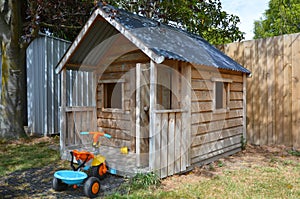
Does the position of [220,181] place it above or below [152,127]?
below

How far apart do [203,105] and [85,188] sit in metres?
3.01

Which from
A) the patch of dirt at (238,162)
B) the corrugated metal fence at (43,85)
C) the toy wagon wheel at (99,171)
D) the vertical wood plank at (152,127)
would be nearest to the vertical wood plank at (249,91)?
the patch of dirt at (238,162)

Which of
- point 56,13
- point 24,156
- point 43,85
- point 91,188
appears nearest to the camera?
point 91,188

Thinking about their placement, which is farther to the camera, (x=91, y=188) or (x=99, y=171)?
(x=99, y=171)

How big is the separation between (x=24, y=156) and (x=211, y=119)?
177 inches

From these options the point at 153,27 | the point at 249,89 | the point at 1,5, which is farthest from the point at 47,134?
the point at 249,89

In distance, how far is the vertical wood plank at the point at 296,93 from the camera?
674 centimetres

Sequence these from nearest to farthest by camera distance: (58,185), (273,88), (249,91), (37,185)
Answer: (58,185), (37,185), (273,88), (249,91)

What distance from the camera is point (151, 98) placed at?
14.5 feet

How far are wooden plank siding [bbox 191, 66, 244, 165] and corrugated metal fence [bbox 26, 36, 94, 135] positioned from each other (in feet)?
15.4

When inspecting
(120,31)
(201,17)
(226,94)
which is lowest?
(226,94)

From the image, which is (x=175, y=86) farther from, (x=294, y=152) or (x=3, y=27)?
(x=3, y=27)

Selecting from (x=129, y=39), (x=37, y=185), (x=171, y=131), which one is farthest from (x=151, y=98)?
(x=37, y=185)

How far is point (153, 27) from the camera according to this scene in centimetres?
567
